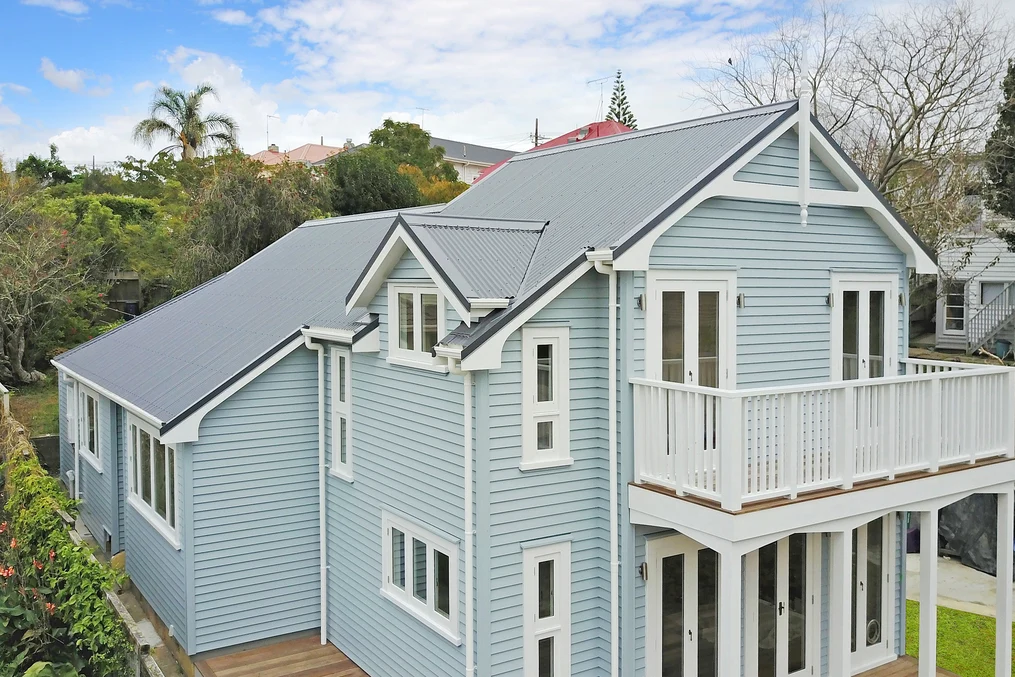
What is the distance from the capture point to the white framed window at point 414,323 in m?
9.35

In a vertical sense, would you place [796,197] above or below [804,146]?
below

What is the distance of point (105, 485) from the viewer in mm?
15875

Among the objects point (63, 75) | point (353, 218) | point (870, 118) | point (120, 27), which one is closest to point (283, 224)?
point (120, 27)

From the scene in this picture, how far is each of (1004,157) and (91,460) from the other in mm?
26355

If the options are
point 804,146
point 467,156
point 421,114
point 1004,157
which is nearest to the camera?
point 804,146

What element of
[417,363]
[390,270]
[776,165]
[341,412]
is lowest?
[341,412]

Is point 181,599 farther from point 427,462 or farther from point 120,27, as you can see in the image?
point 120,27

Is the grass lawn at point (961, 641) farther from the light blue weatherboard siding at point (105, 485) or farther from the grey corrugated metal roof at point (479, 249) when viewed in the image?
the light blue weatherboard siding at point (105, 485)

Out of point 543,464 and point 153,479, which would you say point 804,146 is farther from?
point 153,479

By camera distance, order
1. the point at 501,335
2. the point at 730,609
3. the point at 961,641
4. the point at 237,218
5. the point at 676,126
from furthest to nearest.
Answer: the point at 237,218, the point at 961,641, the point at 676,126, the point at 501,335, the point at 730,609

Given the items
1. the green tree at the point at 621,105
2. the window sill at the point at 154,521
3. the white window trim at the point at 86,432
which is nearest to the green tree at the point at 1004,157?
the window sill at the point at 154,521

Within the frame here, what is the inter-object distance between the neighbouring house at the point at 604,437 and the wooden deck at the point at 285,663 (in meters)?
0.22

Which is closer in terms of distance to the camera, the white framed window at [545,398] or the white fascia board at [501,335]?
the white fascia board at [501,335]

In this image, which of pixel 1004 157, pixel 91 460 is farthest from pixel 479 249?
pixel 1004 157
